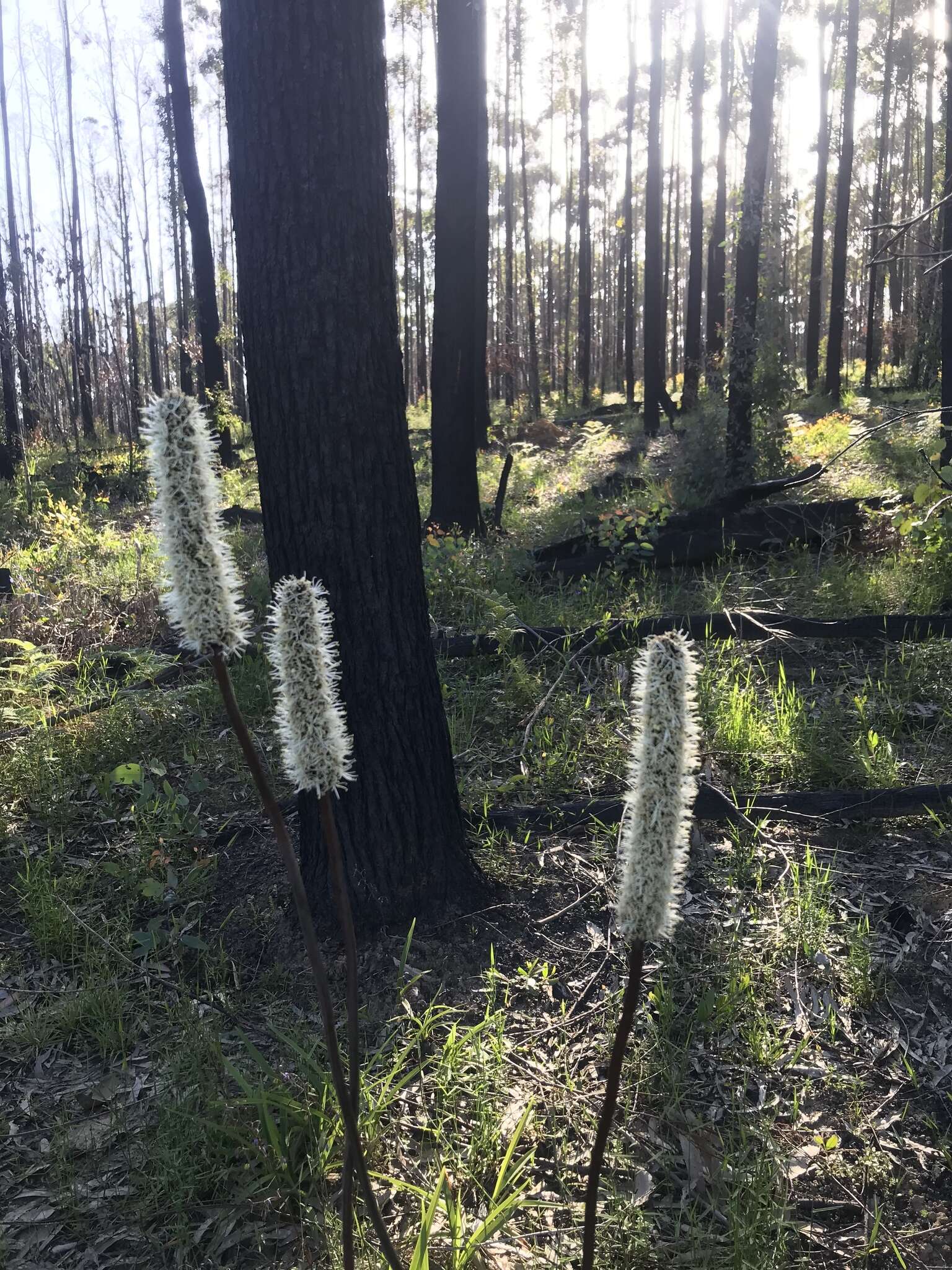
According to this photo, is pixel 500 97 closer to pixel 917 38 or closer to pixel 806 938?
pixel 917 38

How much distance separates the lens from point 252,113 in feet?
8.72

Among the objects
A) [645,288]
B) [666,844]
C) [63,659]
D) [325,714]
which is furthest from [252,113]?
[645,288]

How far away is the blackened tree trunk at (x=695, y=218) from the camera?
17734mm

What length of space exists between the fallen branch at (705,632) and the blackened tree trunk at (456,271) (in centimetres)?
321

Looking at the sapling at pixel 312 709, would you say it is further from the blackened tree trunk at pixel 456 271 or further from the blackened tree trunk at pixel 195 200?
the blackened tree trunk at pixel 195 200

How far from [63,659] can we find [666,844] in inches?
202

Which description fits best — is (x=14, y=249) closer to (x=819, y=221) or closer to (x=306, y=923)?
(x=819, y=221)

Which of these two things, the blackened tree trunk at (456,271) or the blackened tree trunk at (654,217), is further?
the blackened tree trunk at (654,217)

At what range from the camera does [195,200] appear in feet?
49.8

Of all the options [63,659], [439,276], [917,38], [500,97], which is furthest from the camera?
[500,97]

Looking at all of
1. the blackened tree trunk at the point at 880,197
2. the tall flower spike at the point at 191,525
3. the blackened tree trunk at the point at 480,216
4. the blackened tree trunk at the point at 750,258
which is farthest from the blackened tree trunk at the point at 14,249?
the blackened tree trunk at the point at 880,197

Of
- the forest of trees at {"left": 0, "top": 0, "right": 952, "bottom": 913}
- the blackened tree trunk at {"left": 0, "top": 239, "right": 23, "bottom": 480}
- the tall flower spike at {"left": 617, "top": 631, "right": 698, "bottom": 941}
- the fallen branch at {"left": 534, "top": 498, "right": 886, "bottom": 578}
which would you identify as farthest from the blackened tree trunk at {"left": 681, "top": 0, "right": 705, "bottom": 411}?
the tall flower spike at {"left": 617, "top": 631, "right": 698, "bottom": 941}

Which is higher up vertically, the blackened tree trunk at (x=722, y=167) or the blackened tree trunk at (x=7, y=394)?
the blackened tree trunk at (x=722, y=167)

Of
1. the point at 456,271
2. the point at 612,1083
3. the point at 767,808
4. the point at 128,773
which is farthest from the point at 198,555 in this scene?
the point at 456,271
